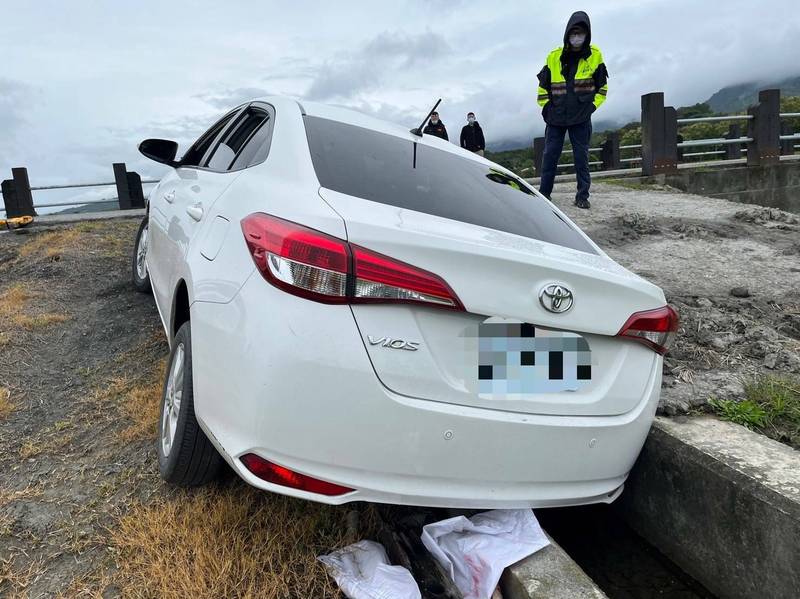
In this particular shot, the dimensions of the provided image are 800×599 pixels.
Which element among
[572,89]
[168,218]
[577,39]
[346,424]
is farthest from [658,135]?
[346,424]

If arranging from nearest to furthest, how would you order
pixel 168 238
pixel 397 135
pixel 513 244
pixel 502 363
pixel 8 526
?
pixel 502 363
pixel 513 244
pixel 8 526
pixel 397 135
pixel 168 238

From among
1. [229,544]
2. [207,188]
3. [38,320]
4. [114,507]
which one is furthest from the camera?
[38,320]

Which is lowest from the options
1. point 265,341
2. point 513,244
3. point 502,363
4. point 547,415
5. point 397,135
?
point 547,415

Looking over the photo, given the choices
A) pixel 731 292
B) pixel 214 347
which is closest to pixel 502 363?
pixel 214 347

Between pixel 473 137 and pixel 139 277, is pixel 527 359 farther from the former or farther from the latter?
pixel 473 137

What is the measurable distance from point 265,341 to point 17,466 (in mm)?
1711

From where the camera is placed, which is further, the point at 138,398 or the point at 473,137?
the point at 473,137

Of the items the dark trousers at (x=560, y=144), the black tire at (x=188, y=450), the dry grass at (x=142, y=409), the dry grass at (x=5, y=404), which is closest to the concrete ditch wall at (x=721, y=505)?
the black tire at (x=188, y=450)

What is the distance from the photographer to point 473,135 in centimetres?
1470

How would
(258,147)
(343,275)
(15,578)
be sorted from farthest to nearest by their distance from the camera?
1. (258,147)
2. (15,578)
3. (343,275)

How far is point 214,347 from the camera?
1.91 m

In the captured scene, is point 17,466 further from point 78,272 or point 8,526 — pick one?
point 78,272

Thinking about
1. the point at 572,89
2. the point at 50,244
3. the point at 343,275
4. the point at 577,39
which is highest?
the point at 577,39

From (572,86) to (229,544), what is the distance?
20.2ft
